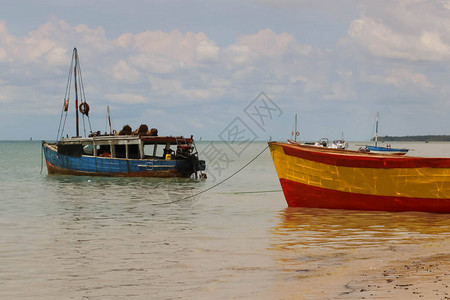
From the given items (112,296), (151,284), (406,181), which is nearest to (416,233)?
(406,181)

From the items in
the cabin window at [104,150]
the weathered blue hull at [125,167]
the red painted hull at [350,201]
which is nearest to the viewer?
the red painted hull at [350,201]

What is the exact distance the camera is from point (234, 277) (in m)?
9.01

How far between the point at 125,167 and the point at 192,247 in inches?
888

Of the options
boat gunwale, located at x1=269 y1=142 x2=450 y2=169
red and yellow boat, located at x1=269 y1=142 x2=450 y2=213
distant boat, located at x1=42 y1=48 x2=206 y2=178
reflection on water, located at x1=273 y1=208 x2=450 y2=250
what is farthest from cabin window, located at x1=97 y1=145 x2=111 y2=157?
reflection on water, located at x1=273 y1=208 x2=450 y2=250

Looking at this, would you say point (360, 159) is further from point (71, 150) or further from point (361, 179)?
point (71, 150)

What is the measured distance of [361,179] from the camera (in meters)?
16.9

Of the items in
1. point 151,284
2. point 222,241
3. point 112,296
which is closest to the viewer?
point 112,296

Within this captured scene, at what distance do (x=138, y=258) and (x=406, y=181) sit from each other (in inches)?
363

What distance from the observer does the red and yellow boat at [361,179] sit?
635 inches

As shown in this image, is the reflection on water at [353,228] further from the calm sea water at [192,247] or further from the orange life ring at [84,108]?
the orange life ring at [84,108]

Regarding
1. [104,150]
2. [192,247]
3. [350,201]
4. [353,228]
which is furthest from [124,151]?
[192,247]

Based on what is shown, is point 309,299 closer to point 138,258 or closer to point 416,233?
point 138,258

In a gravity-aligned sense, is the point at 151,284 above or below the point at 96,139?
below

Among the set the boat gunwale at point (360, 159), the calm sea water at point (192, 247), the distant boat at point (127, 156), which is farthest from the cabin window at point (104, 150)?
the boat gunwale at point (360, 159)
